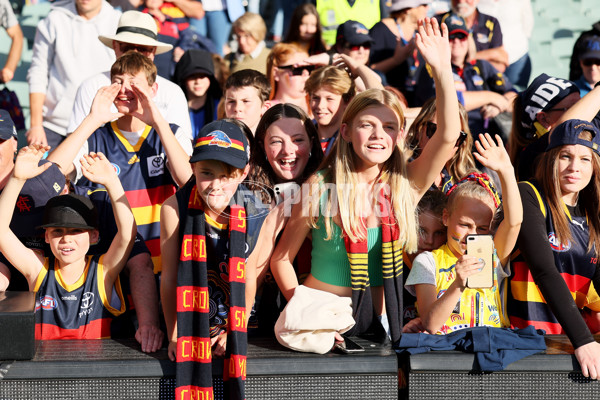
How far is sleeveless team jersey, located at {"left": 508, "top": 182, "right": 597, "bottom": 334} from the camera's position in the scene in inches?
155

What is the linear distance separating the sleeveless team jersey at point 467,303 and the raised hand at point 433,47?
0.96 metres

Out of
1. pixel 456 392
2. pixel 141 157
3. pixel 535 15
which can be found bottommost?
pixel 456 392

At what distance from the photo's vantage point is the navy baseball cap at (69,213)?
12.5 ft

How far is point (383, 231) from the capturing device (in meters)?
3.73

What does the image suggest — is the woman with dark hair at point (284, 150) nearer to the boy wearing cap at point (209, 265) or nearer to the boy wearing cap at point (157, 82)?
the boy wearing cap at point (209, 265)

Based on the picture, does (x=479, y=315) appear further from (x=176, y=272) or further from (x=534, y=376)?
(x=176, y=272)

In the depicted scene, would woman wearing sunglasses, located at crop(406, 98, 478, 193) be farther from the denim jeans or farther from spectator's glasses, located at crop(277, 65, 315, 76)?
the denim jeans

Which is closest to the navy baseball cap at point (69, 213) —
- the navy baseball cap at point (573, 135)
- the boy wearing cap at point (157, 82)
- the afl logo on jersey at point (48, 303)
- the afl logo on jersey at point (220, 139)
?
the afl logo on jersey at point (48, 303)

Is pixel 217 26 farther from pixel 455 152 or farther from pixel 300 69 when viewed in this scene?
pixel 455 152

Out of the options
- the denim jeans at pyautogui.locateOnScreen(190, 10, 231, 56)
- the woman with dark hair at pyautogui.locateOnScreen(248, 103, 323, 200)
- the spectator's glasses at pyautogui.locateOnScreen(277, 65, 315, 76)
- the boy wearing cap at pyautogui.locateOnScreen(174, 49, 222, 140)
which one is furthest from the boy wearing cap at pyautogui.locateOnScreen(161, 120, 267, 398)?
the denim jeans at pyautogui.locateOnScreen(190, 10, 231, 56)

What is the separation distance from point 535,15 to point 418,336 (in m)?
7.30

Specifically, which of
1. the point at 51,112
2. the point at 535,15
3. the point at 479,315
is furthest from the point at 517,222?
the point at 535,15

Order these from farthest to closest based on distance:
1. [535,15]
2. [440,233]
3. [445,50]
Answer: [535,15] → [440,233] → [445,50]

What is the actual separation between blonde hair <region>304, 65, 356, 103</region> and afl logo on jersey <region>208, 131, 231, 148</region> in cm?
157
